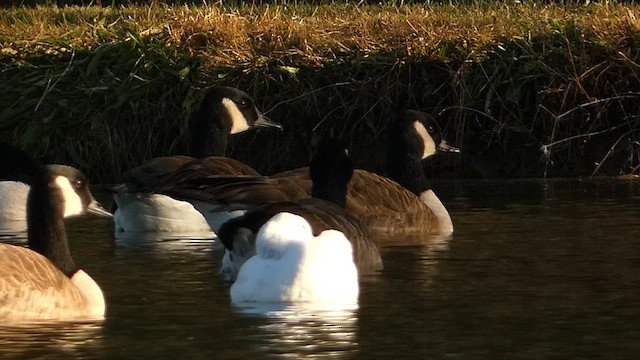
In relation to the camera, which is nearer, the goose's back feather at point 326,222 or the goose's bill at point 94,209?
the goose's back feather at point 326,222

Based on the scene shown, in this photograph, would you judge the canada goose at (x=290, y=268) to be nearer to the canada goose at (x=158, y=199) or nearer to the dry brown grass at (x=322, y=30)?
the canada goose at (x=158, y=199)

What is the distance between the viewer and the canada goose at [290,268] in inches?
321

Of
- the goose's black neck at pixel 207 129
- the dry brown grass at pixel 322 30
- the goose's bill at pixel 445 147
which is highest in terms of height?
the dry brown grass at pixel 322 30

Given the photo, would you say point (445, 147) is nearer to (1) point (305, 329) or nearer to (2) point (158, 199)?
(2) point (158, 199)

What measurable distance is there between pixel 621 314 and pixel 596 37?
7.97 meters

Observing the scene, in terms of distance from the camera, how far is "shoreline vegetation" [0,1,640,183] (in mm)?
15336

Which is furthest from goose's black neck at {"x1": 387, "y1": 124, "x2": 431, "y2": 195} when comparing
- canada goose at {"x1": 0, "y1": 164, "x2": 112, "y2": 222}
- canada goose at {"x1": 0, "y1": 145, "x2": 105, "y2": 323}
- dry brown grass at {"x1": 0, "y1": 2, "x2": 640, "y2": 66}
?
canada goose at {"x1": 0, "y1": 145, "x2": 105, "y2": 323}

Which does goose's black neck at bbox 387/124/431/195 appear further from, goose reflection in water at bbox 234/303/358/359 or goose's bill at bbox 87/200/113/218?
goose reflection in water at bbox 234/303/358/359

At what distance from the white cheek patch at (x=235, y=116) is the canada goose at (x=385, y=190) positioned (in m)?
1.38

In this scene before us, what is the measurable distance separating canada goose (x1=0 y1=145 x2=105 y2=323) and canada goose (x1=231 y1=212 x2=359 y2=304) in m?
0.79

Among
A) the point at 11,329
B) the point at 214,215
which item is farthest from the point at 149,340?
the point at 214,215

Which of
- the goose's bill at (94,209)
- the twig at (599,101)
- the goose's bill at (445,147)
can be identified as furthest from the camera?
the twig at (599,101)

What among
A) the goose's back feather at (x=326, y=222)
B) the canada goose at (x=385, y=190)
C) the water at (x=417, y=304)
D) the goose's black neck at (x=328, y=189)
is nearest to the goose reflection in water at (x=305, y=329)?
the water at (x=417, y=304)

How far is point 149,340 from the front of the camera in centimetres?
746
